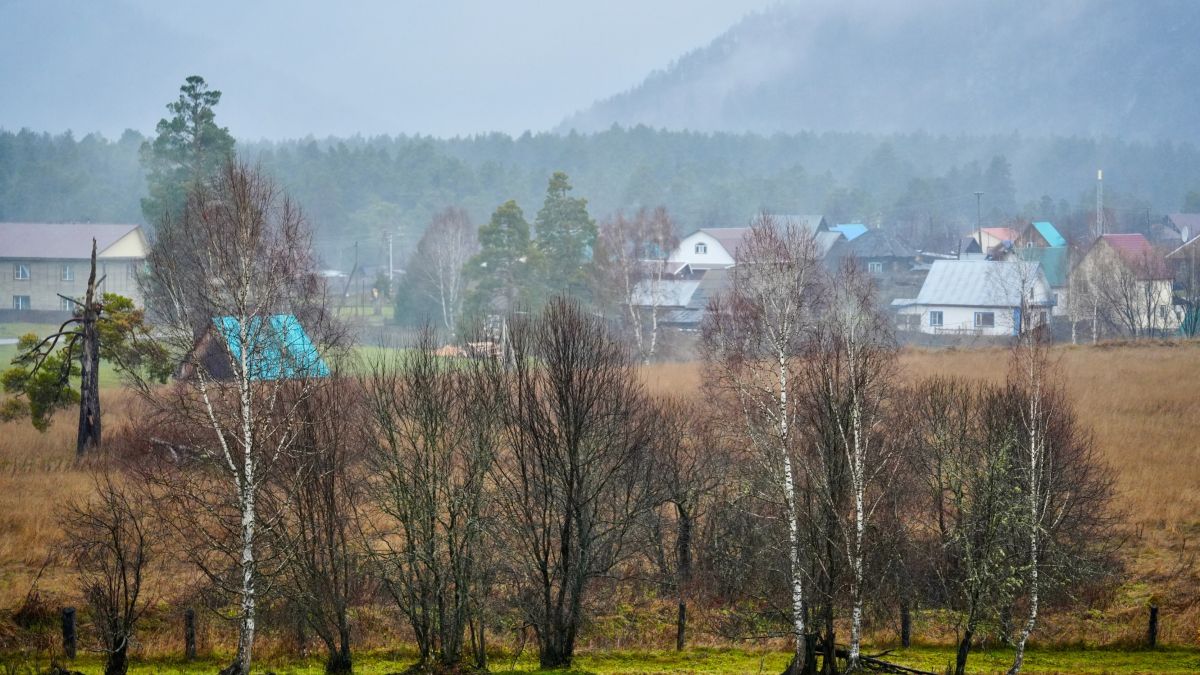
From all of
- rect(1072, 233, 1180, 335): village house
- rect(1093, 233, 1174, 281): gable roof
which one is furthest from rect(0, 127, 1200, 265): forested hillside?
rect(1072, 233, 1180, 335): village house

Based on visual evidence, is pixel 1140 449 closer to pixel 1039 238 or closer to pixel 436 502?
pixel 436 502

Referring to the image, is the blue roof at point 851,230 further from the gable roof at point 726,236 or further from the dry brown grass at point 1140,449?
the dry brown grass at point 1140,449

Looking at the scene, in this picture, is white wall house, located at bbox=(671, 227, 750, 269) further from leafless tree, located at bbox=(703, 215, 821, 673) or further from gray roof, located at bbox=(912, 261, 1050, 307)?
leafless tree, located at bbox=(703, 215, 821, 673)

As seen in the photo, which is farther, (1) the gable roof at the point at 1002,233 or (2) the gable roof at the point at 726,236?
(1) the gable roof at the point at 1002,233

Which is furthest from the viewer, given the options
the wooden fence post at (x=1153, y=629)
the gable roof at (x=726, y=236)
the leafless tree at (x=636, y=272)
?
the gable roof at (x=726, y=236)

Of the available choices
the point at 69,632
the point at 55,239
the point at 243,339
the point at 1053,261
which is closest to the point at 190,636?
the point at 69,632

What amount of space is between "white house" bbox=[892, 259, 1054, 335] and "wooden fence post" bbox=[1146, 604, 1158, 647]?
49192 millimetres

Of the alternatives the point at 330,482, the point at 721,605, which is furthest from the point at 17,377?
the point at 721,605

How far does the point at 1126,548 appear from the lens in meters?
29.8

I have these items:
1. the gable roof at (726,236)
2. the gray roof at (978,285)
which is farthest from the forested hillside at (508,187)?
the gray roof at (978,285)

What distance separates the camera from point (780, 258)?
24.2 metres

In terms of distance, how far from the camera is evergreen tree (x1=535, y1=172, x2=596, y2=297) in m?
74.3

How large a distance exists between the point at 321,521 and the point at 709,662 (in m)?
8.19

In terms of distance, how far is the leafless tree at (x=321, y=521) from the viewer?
69.0 ft
